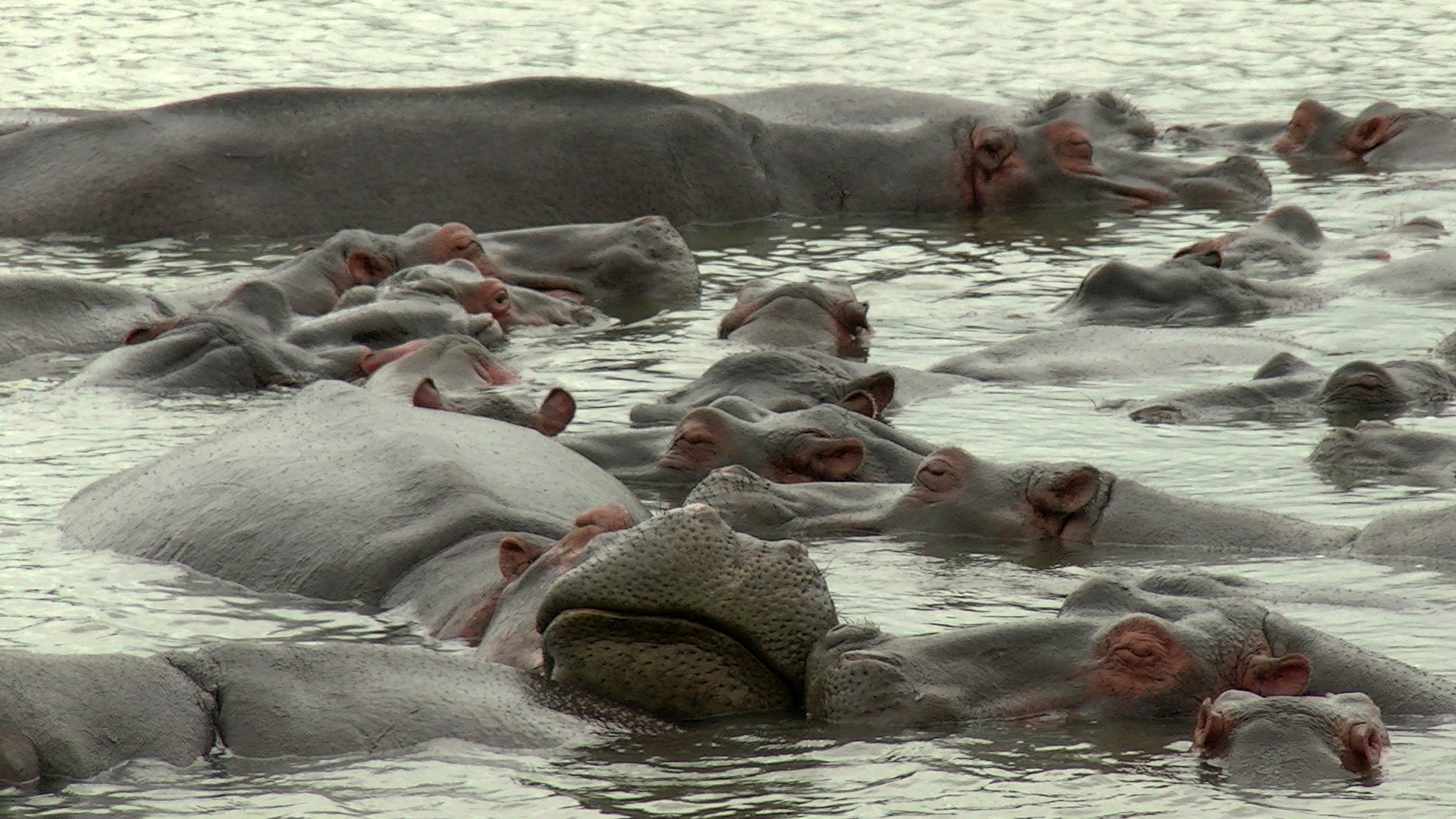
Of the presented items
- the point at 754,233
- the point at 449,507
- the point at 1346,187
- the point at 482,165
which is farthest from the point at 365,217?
the point at 449,507

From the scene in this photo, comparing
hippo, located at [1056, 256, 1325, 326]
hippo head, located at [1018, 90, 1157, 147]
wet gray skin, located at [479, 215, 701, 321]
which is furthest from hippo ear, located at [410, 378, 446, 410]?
hippo head, located at [1018, 90, 1157, 147]

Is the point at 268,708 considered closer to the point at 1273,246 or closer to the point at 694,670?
the point at 694,670

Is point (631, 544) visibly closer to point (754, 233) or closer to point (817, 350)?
point (817, 350)

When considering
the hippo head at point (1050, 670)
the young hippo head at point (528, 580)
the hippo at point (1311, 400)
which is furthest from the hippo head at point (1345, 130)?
the young hippo head at point (528, 580)

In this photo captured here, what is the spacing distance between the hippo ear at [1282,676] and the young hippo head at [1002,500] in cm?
190

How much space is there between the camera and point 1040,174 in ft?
44.3

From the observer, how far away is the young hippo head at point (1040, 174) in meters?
13.4

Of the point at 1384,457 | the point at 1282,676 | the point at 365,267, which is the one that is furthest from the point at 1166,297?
the point at 1282,676

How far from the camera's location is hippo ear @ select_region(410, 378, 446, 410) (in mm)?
7383

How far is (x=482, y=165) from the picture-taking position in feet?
41.4

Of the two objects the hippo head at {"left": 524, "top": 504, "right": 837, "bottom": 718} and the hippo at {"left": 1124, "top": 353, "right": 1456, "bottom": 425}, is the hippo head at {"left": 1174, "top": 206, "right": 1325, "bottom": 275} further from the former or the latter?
the hippo head at {"left": 524, "top": 504, "right": 837, "bottom": 718}

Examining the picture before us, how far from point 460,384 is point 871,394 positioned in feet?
4.38

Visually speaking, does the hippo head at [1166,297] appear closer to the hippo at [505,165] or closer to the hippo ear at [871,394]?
the hippo ear at [871,394]

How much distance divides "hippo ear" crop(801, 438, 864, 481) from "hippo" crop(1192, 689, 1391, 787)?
274 cm
